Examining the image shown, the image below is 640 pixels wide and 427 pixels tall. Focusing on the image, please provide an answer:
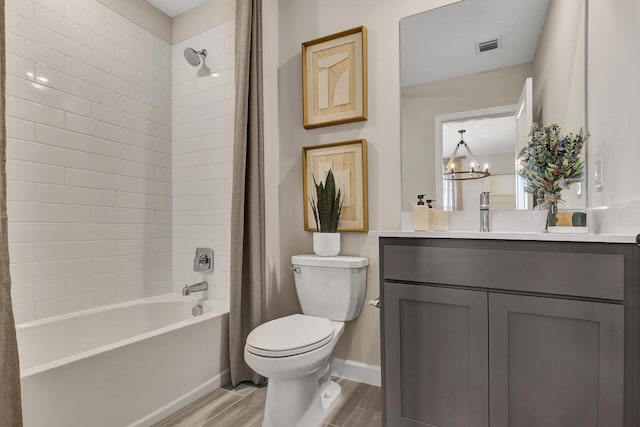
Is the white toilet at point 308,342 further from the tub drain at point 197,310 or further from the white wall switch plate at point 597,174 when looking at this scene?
the white wall switch plate at point 597,174

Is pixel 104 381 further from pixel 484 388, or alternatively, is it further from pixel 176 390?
pixel 484 388

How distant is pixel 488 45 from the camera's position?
1716 mm

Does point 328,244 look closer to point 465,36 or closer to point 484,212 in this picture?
point 484,212

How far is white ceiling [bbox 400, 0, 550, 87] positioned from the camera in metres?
1.63

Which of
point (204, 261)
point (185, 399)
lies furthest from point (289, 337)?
point (204, 261)

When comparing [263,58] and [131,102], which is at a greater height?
[263,58]

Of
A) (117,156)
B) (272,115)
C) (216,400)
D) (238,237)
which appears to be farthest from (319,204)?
(117,156)

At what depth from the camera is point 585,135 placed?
55.3 inches

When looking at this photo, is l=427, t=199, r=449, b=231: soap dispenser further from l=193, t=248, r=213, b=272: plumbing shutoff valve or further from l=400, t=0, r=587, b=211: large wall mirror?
l=193, t=248, r=213, b=272: plumbing shutoff valve

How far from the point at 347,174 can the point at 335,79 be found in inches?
24.4

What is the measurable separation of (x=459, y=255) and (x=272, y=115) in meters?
1.58

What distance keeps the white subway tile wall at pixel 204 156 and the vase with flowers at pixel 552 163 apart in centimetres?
179

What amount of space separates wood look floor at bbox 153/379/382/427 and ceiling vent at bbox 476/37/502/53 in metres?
1.95

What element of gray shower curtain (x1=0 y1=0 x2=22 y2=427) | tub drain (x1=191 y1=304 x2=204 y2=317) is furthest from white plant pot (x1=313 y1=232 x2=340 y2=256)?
gray shower curtain (x1=0 y1=0 x2=22 y2=427)
